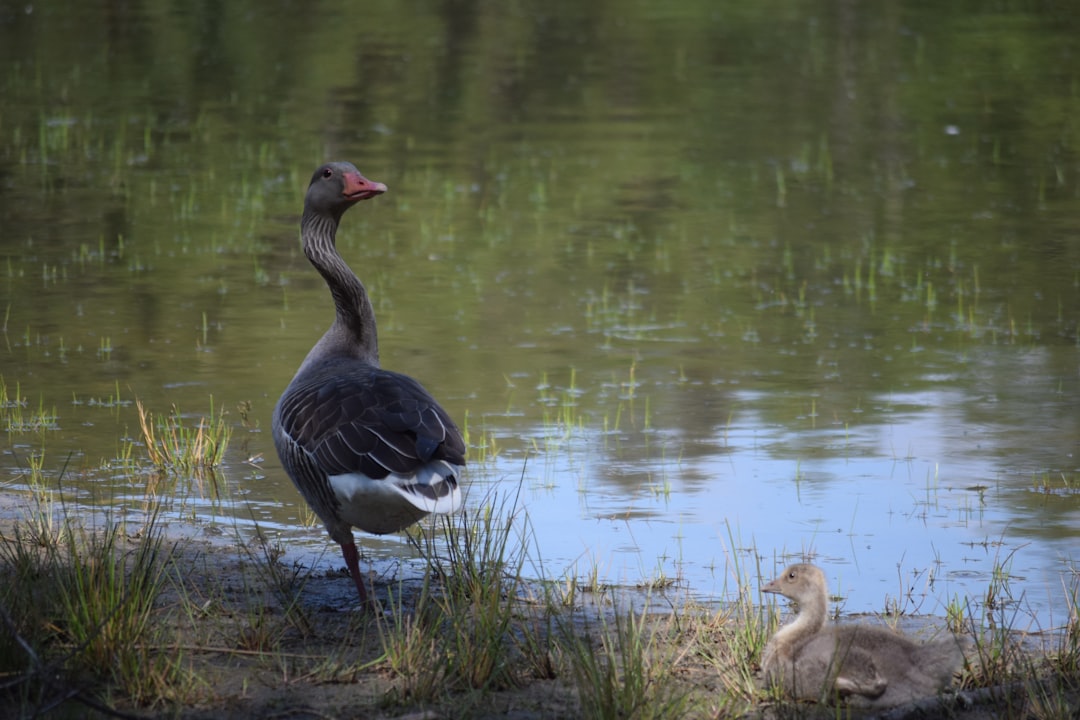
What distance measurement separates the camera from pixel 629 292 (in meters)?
14.7

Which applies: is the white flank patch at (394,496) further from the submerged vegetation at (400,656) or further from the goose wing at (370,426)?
the submerged vegetation at (400,656)

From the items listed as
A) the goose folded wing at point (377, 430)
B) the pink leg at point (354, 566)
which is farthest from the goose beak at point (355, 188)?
the pink leg at point (354, 566)

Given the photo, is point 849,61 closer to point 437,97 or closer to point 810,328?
point 437,97

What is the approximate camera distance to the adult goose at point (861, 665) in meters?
5.58

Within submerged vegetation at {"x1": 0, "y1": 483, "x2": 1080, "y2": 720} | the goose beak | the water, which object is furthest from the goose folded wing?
the water

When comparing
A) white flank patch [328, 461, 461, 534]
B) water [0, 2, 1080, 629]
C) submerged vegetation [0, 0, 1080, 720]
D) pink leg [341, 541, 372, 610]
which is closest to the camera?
submerged vegetation [0, 0, 1080, 720]

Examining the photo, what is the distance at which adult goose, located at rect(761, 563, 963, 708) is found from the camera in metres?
5.58

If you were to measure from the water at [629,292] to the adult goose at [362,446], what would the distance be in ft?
4.55

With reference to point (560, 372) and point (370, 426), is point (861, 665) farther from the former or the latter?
point (560, 372)

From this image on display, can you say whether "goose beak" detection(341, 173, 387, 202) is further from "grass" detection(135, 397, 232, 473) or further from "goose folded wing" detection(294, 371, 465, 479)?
"grass" detection(135, 397, 232, 473)

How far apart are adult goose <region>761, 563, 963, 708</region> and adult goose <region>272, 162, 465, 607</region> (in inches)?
55.7

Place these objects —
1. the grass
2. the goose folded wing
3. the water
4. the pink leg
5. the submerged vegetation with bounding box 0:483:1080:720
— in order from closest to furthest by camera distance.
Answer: the submerged vegetation with bounding box 0:483:1080:720, the goose folded wing, the pink leg, the water, the grass

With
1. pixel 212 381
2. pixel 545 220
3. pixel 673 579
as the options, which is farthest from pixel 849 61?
pixel 673 579

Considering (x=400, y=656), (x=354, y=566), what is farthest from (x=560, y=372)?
(x=400, y=656)
